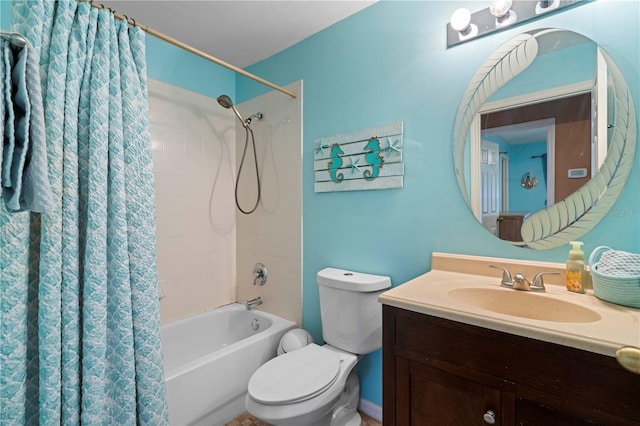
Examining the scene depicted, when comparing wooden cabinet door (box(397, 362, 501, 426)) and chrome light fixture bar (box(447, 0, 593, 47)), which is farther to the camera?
chrome light fixture bar (box(447, 0, 593, 47))

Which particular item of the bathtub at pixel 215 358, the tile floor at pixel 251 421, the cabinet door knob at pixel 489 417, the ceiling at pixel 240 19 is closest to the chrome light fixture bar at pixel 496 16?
the ceiling at pixel 240 19

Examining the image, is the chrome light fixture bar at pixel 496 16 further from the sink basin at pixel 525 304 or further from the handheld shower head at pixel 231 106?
the handheld shower head at pixel 231 106

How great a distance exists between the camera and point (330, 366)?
1.41 meters

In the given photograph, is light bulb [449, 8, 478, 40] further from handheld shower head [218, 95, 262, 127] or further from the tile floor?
the tile floor

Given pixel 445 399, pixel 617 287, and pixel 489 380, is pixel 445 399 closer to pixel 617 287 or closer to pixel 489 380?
pixel 489 380

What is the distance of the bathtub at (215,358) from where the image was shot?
4.73 ft

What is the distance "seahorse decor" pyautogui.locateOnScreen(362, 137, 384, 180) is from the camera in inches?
63.7

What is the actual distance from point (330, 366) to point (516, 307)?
2.75 ft

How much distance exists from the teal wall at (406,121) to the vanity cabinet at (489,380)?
53 centimetres

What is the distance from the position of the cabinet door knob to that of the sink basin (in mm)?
373

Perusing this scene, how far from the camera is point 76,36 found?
1082mm

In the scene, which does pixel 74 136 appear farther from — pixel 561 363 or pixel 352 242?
pixel 561 363

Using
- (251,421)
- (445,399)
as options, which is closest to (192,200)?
(251,421)

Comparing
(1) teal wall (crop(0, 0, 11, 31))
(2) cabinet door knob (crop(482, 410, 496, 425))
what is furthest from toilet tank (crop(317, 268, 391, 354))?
(1) teal wall (crop(0, 0, 11, 31))
